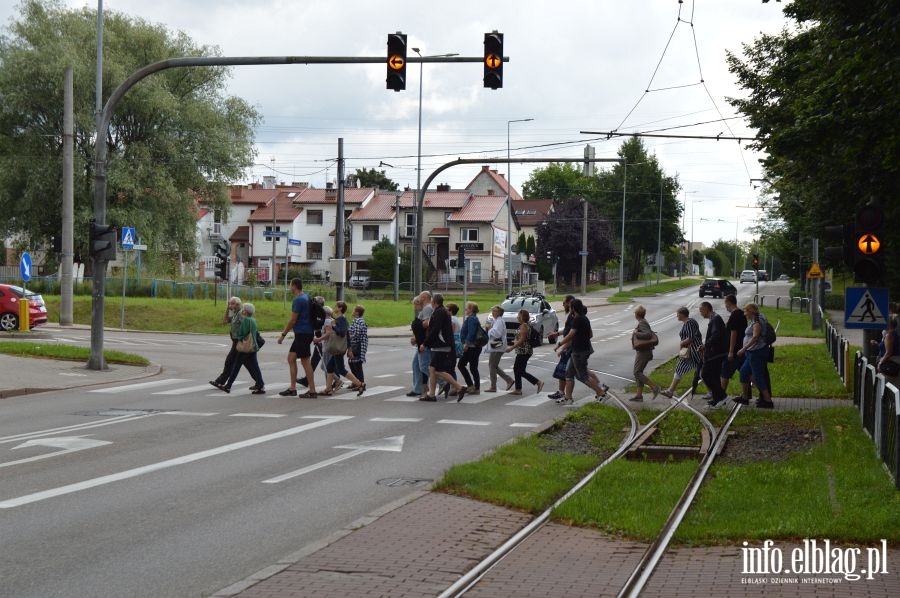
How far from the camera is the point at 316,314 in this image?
63.1 feet

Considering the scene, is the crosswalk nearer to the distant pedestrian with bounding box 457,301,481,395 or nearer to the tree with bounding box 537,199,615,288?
the distant pedestrian with bounding box 457,301,481,395

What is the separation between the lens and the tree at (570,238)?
9225 centimetres

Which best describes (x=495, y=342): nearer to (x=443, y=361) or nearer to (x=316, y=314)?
(x=443, y=361)

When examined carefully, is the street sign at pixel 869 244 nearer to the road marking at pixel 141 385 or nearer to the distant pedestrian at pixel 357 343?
the distant pedestrian at pixel 357 343

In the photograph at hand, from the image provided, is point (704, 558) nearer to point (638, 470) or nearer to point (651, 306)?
point (638, 470)

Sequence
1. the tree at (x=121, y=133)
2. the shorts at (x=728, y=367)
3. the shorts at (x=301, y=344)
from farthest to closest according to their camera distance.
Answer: the tree at (x=121, y=133) → the shorts at (x=301, y=344) → the shorts at (x=728, y=367)

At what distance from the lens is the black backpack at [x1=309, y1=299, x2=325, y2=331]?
19108 millimetres

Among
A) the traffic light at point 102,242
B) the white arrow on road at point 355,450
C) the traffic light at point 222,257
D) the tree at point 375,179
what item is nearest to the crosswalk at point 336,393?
the traffic light at point 102,242

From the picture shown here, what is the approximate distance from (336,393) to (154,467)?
28.6 feet

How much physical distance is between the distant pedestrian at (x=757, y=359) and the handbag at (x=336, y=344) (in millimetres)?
6835

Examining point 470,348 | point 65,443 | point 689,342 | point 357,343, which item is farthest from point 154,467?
point 689,342

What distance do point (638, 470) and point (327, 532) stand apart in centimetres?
399

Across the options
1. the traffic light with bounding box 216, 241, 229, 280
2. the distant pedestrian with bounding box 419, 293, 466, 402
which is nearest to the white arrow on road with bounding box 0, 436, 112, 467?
the distant pedestrian with bounding box 419, 293, 466, 402

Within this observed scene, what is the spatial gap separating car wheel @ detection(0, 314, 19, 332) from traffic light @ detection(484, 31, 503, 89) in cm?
2319
